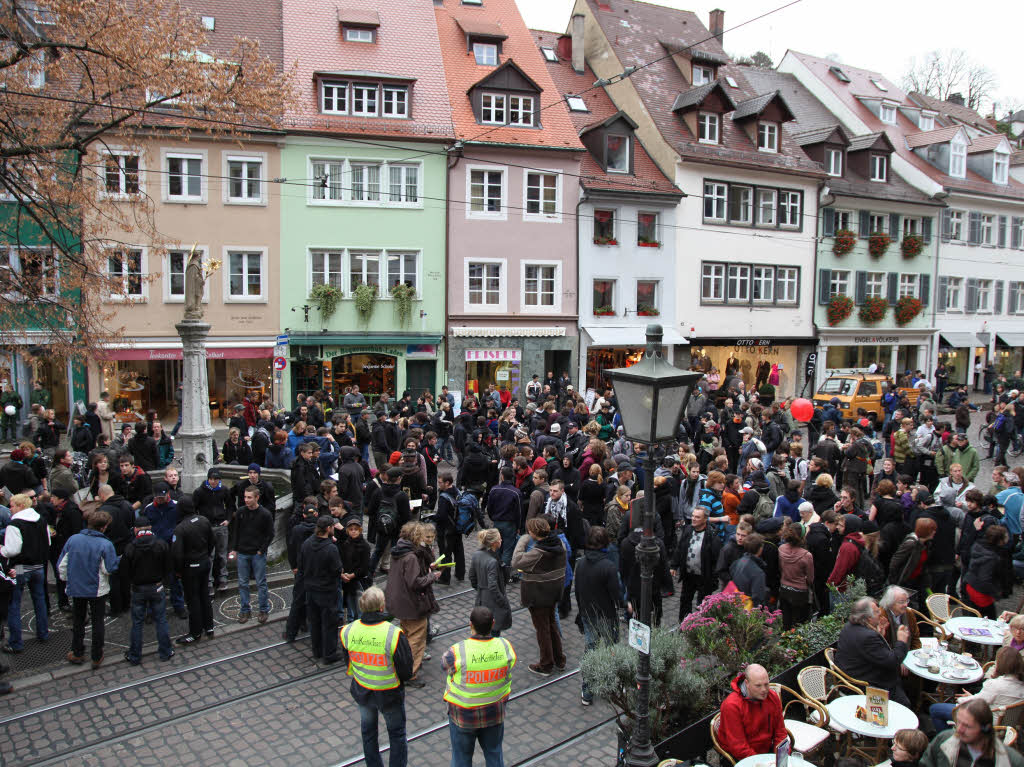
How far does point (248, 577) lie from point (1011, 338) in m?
44.2

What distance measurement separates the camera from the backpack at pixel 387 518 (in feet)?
35.1

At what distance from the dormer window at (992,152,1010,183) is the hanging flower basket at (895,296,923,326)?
9.67 meters

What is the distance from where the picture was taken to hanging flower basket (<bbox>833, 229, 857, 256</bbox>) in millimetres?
34406

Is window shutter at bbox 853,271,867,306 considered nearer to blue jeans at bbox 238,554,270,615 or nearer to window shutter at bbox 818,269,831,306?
window shutter at bbox 818,269,831,306

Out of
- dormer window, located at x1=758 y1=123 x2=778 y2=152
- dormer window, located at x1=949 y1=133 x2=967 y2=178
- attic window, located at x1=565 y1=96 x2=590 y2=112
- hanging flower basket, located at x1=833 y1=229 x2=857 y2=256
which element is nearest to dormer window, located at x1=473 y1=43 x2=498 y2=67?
attic window, located at x1=565 y1=96 x2=590 y2=112

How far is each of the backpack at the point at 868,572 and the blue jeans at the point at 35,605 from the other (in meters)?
9.67

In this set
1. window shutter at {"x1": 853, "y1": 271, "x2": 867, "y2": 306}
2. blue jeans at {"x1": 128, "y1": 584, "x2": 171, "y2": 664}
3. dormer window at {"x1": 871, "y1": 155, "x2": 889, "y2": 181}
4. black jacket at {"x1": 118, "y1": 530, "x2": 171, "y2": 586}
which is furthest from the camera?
dormer window at {"x1": 871, "y1": 155, "x2": 889, "y2": 181}

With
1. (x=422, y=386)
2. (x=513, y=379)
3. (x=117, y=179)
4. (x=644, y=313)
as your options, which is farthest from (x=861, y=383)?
(x=117, y=179)

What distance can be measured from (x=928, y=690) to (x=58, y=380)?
84.3 ft

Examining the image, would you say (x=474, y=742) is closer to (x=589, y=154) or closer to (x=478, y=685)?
(x=478, y=685)

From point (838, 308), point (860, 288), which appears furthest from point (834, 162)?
point (838, 308)

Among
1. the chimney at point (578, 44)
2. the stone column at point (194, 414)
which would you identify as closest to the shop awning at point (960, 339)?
the chimney at point (578, 44)

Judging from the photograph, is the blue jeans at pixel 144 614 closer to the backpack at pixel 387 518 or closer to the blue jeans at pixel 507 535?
the backpack at pixel 387 518

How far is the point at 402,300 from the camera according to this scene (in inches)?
1049
